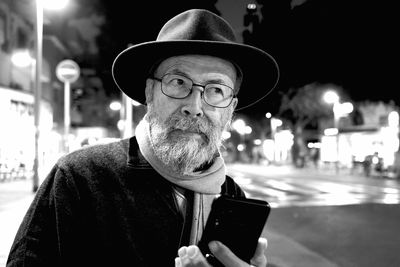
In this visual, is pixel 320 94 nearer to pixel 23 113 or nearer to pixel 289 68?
pixel 289 68

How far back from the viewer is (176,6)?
17.2 m

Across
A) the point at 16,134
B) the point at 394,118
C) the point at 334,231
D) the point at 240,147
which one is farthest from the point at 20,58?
the point at 240,147

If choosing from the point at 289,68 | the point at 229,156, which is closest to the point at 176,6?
the point at 289,68

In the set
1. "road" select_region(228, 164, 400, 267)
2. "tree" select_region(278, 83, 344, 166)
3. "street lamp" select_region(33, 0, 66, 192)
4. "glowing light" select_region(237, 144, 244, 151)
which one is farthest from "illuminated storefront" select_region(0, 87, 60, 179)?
"glowing light" select_region(237, 144, 244, 151)

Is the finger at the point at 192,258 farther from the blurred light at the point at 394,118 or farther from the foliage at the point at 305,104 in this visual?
the foliage at the point at 305,104

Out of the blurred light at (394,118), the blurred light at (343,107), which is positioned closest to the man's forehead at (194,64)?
the blurred light at (394,118)

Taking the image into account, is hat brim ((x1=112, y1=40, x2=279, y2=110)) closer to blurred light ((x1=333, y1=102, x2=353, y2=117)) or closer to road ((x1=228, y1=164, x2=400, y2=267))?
road ((x1=228, y1=164, x2=400, y2=267))

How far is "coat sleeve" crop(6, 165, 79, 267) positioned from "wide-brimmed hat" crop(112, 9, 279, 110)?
22.8 inches

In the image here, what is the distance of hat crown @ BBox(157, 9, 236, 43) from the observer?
1784 millimetres

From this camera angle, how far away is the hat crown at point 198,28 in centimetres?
178

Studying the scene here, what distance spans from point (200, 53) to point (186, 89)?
0.50ft

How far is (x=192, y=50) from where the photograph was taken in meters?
1.76

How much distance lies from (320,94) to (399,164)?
1825 centimetres

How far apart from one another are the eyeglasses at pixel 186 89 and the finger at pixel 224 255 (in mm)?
607
